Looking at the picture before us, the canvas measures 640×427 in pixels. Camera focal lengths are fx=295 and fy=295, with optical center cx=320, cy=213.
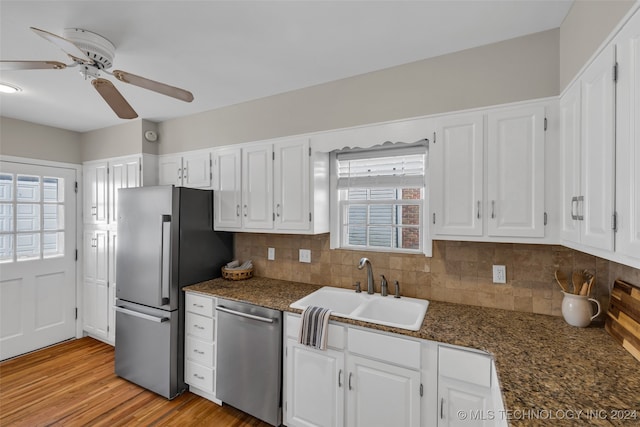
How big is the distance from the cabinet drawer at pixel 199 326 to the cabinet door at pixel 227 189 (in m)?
0.82

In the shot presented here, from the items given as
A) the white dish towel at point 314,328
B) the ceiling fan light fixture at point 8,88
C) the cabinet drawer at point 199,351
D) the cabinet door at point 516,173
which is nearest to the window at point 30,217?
the ceiling fan light fixture at point 8,88

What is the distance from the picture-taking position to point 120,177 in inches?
131

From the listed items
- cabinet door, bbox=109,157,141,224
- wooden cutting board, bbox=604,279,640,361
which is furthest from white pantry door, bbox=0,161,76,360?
wooden cutting board, bbox=604,279,640,361

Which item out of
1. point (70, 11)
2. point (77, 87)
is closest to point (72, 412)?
point (77, 87)

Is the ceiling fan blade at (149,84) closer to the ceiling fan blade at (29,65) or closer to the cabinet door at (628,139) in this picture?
the ceiling fan blade at (29,65)

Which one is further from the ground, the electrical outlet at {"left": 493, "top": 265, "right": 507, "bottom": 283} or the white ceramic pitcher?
the electrical outlet at {"left": 493, "top": 265, "right": 507, "bottom": 283}

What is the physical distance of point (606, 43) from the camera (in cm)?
117

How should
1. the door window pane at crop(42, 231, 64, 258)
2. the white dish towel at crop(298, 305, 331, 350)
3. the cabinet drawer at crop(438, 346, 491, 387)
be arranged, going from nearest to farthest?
the cabinet drawer at crop(438, 346, 491, 387) < the white dish towel at crop(298, 305, 331, 350) < the door window pane at crop(42, 231, 64, 258)

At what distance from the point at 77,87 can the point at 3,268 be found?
2174 millimetres

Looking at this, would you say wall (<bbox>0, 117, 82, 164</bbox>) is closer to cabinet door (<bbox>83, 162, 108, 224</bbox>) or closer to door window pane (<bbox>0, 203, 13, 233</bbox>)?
cabinet door (<bbox>83, 162, 108, 224</bbox>)

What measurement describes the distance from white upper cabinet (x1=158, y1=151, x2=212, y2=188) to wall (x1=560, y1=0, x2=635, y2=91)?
2760 millimetres

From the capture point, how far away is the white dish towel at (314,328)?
1.84 metres

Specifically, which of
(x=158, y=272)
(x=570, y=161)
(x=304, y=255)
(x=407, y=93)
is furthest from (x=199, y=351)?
(x=570, y=161)

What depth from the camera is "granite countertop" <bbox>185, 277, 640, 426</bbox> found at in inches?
38.0
